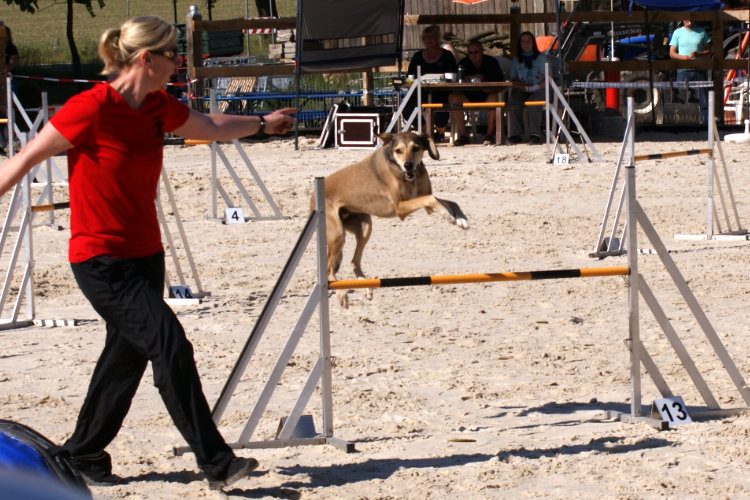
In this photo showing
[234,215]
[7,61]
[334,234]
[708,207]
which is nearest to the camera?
[334,234]

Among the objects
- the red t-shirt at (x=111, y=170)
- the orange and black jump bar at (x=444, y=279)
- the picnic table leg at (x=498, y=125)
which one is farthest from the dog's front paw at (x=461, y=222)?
the picnic table leg at (x=498, y=125)

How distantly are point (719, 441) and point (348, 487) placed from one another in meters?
1.86

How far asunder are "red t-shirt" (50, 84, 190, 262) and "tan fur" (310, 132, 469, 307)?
3.68 m

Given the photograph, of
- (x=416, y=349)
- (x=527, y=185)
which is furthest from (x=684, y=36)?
(x=416, y=349)

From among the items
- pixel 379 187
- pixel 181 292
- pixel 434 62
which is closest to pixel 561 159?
pixel 434 62

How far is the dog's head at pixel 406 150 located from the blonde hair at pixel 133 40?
4.06 metres

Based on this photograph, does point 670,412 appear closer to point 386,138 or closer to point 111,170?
point 111,170

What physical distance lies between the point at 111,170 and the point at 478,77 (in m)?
14.9

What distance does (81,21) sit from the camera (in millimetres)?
52719

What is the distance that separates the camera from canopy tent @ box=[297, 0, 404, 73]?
19469mm

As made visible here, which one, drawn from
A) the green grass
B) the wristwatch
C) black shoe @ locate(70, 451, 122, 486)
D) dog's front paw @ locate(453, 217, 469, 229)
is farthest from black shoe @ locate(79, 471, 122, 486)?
the green grass

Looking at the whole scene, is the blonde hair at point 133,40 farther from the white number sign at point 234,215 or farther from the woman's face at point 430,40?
the woman's face at point 430,40

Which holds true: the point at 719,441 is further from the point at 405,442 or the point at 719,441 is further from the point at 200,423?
the point at 200,423

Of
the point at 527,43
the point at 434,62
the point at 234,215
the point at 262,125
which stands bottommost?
the point at 234,215
